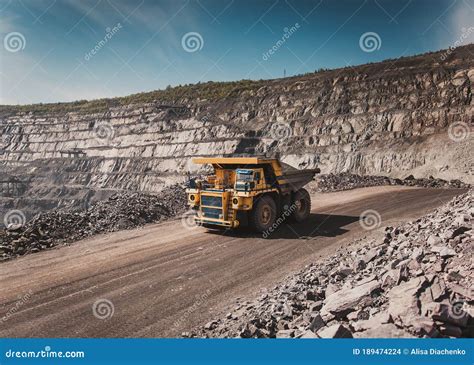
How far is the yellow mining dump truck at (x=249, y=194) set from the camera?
438 inches

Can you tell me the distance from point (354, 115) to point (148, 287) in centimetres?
3323

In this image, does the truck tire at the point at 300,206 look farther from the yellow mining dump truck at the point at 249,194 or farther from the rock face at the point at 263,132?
the rock face at the point at 263,132

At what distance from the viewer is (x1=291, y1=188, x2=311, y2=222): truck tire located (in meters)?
12.8

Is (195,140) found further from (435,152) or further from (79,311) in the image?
(79,311)

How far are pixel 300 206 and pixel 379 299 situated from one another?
26.5ft

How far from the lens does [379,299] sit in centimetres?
502

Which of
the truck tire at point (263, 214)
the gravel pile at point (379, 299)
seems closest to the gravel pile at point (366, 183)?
the truck tire at point (263, 214)

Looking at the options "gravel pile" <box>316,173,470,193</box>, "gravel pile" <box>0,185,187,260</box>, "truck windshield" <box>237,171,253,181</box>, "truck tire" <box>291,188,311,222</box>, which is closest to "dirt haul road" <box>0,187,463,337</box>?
"truck tire" <box>291,188,311,222</box>

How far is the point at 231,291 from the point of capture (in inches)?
273

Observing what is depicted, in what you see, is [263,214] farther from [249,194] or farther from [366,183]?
[366,183]

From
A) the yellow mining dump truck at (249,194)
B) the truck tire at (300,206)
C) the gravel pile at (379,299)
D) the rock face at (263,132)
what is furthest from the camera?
the rock face at (263,132)

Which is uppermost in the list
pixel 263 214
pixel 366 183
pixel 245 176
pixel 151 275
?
pixel 245 176

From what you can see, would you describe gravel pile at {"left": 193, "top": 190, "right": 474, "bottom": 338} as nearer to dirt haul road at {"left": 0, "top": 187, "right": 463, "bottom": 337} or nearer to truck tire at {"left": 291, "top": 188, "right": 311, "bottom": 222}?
dirt haul road at {"left": 0, "top": 187, "right": 463, "bottom": 337}

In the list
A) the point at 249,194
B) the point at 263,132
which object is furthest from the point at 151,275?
the point at 263,132
